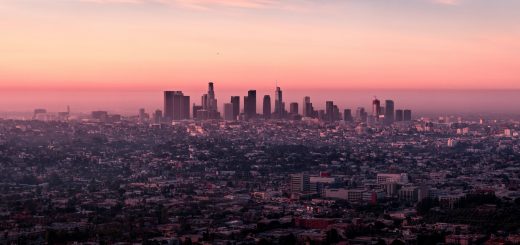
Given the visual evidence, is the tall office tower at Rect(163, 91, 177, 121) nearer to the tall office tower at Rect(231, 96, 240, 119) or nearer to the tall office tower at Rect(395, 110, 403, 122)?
the tall office tower at Rect(231, 96, 240, 119)

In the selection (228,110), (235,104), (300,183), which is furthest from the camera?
(235,104)

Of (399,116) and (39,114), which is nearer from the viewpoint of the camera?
(39,114)

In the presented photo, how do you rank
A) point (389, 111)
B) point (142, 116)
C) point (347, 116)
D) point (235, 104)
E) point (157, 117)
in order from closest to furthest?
point (157, 117), point (235, 104), point (142, 116), point (347, 116), point (389, 111)

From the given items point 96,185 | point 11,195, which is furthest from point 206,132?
point 11,195

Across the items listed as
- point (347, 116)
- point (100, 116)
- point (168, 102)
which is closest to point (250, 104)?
point (168, 102)

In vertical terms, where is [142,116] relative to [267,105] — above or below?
below

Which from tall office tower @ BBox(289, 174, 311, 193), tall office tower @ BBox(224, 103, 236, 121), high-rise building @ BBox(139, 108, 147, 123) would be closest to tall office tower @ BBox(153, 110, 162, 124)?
high-rise building @ BBox(139, 108, 147, 123)

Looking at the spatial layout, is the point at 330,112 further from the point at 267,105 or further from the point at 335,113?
the point at 267,105
